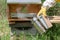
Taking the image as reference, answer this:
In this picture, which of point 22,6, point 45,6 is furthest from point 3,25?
point 45,6

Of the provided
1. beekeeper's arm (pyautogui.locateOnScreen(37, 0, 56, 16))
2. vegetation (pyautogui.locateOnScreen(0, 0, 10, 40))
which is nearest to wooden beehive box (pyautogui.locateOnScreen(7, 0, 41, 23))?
beekeeper's arm (pyautogui.locateOnScreen(37, 0, 56, 16))

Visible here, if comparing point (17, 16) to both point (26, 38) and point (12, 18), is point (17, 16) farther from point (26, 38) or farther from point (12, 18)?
point (26, 38)

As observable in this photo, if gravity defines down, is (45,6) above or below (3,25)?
above

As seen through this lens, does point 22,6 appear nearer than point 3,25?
Yes

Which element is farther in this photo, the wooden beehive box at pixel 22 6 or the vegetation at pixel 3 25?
the vegetation at pixel 3 25

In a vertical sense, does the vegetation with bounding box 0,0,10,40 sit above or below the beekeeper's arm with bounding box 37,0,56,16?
below

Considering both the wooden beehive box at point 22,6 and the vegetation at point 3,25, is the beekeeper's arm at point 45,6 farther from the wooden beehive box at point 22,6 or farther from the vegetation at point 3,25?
the vegetation at point 3,25

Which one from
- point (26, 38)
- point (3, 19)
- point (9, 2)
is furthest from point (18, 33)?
point (3, 19)

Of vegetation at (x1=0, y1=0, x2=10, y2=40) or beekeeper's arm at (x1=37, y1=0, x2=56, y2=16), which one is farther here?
vegetation at (x1=0, y1=0, x2=10, y2=40)

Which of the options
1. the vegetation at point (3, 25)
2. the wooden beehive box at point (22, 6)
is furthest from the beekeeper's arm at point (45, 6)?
the vegetation at point (3, 25)

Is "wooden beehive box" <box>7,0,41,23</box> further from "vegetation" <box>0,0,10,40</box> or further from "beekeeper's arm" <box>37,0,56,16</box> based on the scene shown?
"vegetation" <box>0,0,10,40</box>

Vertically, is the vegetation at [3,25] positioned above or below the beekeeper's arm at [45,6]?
below

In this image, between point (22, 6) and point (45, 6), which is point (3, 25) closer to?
point (22, 6)

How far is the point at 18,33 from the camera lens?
239cm
